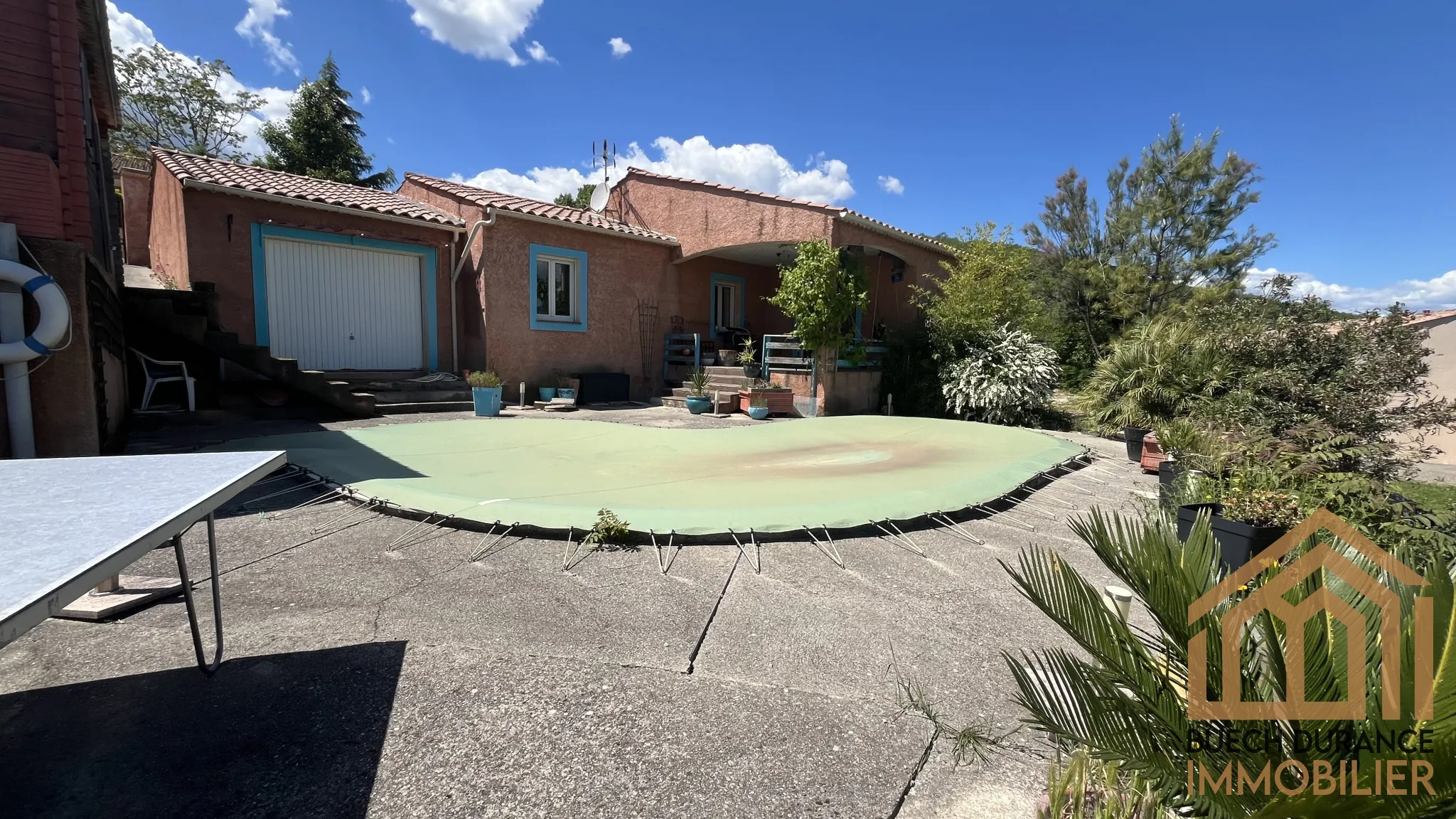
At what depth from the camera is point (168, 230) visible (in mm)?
9383

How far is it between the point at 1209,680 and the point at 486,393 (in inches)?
342

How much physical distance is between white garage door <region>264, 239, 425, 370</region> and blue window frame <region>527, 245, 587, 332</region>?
1912 millimetres

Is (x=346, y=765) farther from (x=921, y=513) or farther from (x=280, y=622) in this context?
(x=921, y=513)

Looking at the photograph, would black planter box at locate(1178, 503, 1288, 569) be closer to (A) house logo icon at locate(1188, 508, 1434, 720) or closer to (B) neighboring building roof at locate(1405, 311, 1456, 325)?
(A) house logo icon at locate(1188, 508, 1434, 720)

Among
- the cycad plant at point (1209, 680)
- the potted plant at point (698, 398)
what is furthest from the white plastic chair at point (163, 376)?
the cycad plant at point (1209, 680)

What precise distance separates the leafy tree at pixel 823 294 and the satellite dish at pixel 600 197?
19.6 feet

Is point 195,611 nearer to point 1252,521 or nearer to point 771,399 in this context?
point 1252,521

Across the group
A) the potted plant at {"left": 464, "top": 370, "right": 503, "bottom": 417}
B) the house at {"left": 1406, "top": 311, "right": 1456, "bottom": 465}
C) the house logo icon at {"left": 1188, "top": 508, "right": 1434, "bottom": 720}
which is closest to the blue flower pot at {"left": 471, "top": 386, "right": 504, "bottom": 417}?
the potted plant at {"left": 464, "top": 370, "right": 503, "bottom": 417}

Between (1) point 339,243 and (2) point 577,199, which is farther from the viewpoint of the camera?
(2) point 577,199

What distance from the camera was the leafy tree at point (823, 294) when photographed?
29.9 ft

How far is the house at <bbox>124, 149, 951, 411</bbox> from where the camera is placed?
332 inches

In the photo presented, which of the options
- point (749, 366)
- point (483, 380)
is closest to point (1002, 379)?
point (749, 366)

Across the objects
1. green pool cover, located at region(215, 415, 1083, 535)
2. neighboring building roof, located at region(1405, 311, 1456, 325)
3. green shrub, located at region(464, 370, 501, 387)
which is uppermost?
neighboring building roof, located at region(1405, 311, 1456, 325)

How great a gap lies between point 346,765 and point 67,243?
529 centimetres
